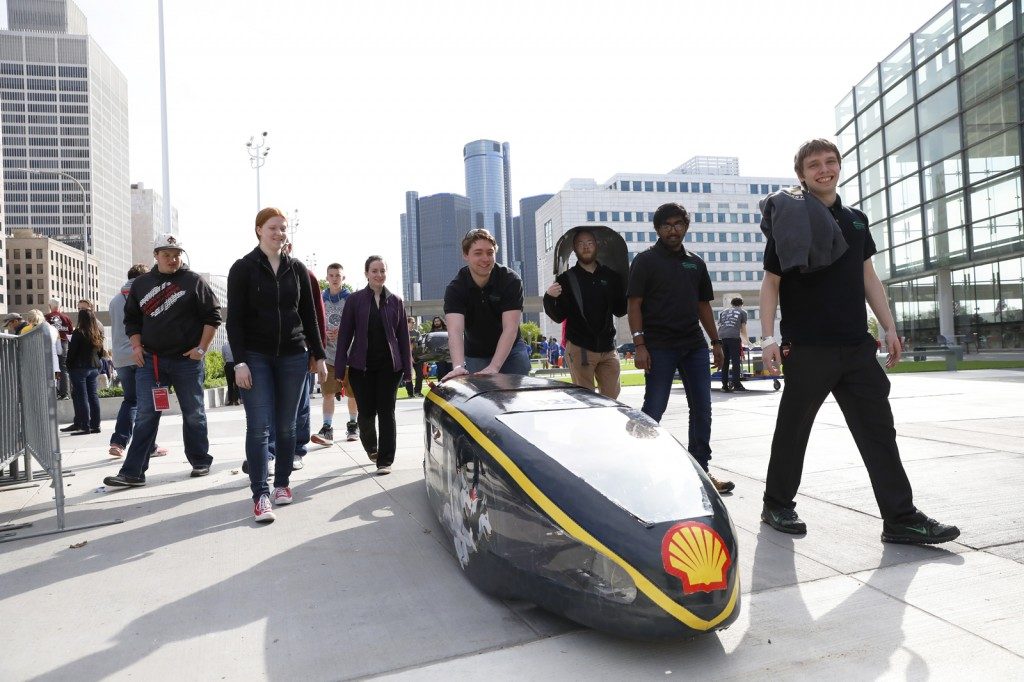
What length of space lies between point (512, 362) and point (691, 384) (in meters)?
1.29

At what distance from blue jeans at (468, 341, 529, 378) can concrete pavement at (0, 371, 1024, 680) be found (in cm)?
102

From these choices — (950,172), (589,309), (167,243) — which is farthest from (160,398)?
(950,172)

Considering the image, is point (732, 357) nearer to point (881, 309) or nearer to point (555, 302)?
point (555, 302)

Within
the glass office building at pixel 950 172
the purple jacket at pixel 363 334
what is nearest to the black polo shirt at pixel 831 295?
the purple jacket at pixel 363 334

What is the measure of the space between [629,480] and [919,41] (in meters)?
38.7

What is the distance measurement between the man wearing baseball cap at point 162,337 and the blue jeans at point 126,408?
1.50 m

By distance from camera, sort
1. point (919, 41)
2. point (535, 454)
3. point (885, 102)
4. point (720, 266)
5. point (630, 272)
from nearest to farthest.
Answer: point (535, 454) → point (630, 272) → point (919, 41) → point (885, 102) → point (720, 266)

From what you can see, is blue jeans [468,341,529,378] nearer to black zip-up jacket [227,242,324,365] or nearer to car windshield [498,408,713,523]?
black zip-up jacket [227,242,324,365]

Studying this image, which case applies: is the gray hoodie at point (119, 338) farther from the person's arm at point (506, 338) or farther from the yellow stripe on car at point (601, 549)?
the yellow stripe on car at point (601, 549)

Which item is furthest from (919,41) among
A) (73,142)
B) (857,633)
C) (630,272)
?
(73,142)

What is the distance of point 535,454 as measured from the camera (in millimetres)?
2691

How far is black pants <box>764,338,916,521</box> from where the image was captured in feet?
11.7

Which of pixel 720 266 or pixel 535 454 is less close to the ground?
pixel 720 266

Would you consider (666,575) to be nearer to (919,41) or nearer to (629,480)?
(629,480)
